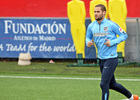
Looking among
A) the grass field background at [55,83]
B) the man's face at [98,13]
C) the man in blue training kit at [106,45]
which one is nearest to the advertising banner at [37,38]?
the grass field background at [55,83]

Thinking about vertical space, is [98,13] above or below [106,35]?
above

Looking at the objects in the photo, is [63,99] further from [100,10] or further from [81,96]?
[100,10]

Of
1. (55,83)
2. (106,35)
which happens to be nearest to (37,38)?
(55,83)

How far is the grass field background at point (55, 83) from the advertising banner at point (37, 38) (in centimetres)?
46

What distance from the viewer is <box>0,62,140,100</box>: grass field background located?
936 centimetres

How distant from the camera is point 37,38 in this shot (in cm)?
1591

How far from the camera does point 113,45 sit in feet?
24.6

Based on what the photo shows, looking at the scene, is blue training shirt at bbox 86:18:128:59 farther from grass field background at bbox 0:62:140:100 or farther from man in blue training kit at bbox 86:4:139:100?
grass field background at bbox 0:62:140:100

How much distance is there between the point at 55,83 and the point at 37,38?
4.98m

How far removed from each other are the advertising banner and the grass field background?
464 mm

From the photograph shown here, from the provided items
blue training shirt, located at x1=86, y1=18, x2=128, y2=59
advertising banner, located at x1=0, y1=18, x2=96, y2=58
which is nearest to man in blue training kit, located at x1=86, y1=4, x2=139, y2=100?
blue training shirt, located at x1=86, y1=18, x2=128, y2=59

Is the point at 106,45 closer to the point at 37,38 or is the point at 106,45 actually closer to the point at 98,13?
the point at 98,13

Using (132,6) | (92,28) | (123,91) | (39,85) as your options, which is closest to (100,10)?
(92,28)

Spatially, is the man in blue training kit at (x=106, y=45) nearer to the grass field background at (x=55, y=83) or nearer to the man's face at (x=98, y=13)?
the man's face at (x=98, y=13)
